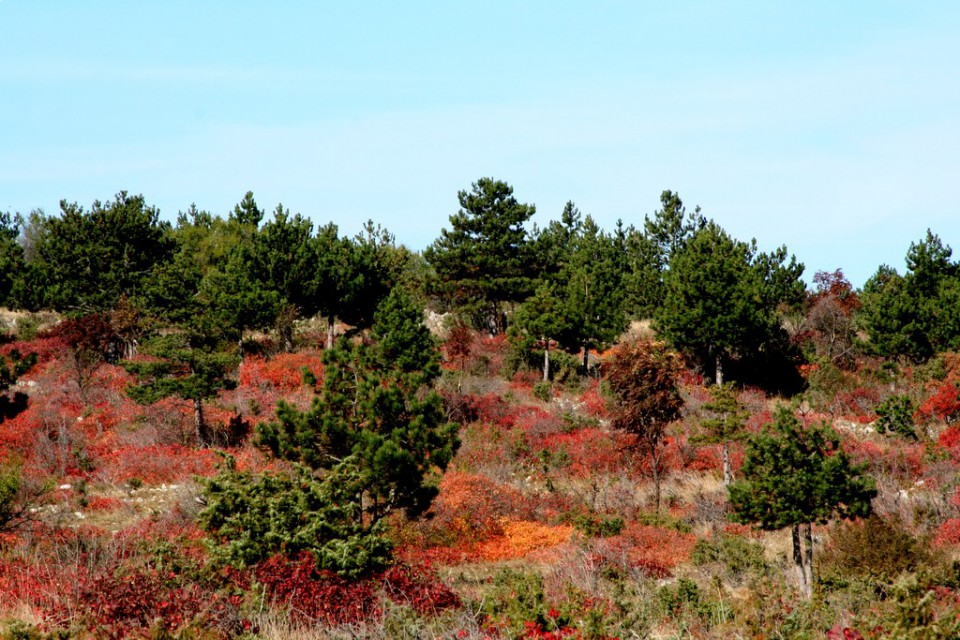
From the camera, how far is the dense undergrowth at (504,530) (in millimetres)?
8000

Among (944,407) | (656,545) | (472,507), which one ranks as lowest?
(656,545)

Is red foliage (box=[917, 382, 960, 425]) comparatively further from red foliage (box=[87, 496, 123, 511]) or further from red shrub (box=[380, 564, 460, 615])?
red foliage (box=[87, 496, 123, 511])

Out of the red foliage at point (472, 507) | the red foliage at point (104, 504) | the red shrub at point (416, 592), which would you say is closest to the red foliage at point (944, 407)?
the red foliage at point (472, 507)

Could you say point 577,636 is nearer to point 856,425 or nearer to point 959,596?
point 959,596

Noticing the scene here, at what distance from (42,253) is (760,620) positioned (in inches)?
1831

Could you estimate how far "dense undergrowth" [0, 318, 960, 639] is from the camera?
8.00 metres

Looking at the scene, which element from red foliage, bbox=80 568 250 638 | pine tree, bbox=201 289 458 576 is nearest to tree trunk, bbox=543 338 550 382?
pine tree, bbox=201 289 458 576

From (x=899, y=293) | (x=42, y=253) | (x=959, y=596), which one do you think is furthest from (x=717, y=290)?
(x=42, y=253)

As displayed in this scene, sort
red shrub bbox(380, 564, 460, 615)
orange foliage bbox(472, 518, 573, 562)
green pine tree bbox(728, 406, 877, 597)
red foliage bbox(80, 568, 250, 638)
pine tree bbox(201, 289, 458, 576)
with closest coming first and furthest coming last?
red foliage bbox(80, 568, 250, 638), red shrub bbox(380, 564, 460, 615), pine tree bbox(201, 289, 458, 576), green pine tree bbox(728, 406, 877, 597), orange foliage bbox(472, 518, 573, 562)

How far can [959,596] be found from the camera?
41.1 ft

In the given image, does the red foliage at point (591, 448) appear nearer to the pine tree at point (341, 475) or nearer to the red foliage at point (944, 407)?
the pine tree at point (341, 475)

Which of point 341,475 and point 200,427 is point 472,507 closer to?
point 341,475

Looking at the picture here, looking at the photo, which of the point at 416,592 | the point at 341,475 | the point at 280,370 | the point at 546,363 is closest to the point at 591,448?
the point at 546,363

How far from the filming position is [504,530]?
68.8 feet
